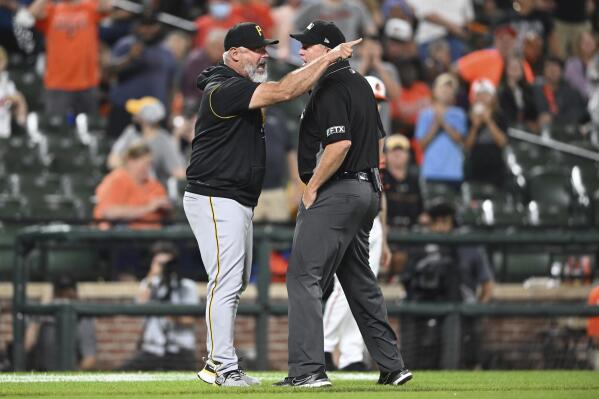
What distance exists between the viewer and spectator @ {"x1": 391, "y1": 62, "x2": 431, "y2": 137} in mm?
16156

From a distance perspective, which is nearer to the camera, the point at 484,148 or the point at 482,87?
the point at 484,148

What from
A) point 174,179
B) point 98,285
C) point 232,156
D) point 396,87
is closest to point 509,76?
point 396,87

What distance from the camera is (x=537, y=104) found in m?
17.8

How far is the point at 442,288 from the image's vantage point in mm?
11680

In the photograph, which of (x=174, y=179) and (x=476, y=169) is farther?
(x=476, y=169)

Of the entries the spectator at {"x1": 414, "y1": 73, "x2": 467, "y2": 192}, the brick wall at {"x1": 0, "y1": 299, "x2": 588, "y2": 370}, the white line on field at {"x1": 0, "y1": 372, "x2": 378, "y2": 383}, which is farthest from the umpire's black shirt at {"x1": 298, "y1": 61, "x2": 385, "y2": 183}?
the spectator at {"x1": 414, "y1": 73, "x2": 467, "y2": 192}

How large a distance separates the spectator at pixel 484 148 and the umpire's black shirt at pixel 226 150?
26.5 ft

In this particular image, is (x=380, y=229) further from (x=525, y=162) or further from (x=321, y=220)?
(x=525, y=162)

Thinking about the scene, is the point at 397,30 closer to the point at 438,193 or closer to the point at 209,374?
the point at 438,193

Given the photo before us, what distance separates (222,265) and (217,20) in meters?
9.28

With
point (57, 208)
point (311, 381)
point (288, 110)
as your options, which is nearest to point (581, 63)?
point (288, 110)

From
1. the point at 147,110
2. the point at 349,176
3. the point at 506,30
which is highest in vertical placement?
the point at 506,30

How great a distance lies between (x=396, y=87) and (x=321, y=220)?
8325 mm

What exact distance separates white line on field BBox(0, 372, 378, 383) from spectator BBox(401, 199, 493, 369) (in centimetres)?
215
